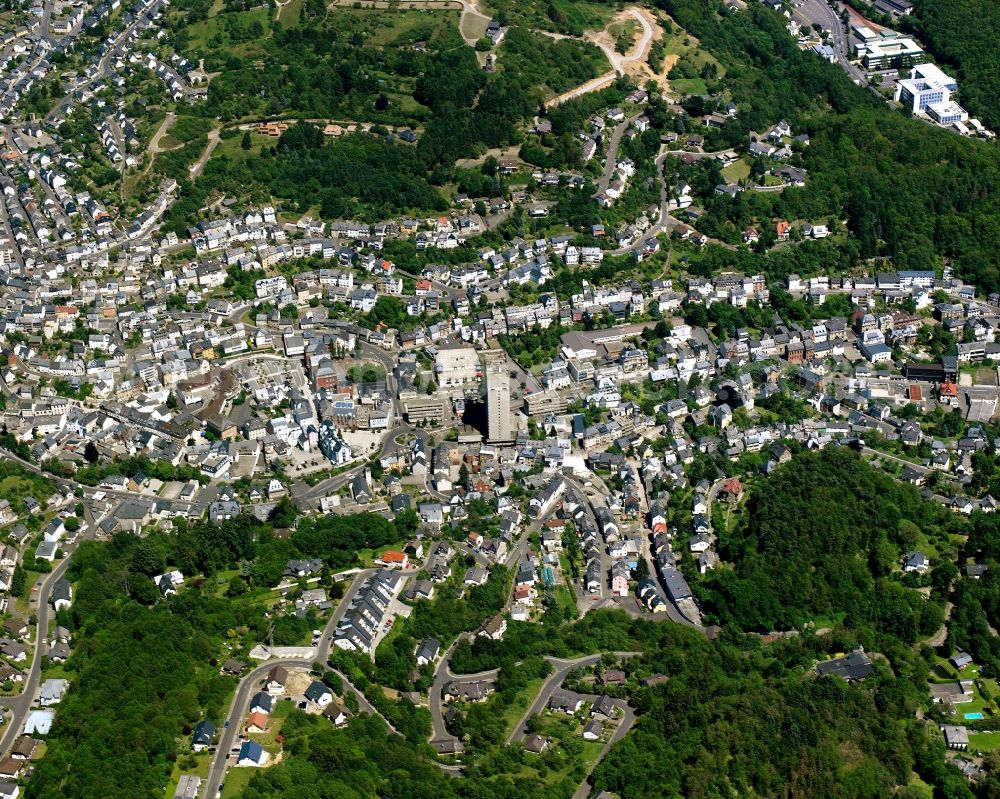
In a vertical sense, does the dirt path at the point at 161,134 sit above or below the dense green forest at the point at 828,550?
above

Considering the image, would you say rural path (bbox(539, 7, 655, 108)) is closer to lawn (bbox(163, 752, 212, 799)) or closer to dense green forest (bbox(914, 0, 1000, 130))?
dense green forest (bbox(914, 0, 1000, 130))

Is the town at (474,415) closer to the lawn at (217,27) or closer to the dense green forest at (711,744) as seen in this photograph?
the dense green forest at (711,744)

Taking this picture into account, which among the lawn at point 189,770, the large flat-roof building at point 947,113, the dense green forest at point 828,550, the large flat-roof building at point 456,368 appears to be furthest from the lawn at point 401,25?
the lawn at point 189,770

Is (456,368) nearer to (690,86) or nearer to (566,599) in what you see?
(566,599)

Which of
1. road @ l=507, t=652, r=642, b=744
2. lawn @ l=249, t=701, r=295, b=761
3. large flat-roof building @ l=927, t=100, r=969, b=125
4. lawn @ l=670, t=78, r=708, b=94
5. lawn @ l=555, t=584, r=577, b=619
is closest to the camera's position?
lawn @ l=249, t=701, r=295, b=761

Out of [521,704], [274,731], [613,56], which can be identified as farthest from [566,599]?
[613,56]

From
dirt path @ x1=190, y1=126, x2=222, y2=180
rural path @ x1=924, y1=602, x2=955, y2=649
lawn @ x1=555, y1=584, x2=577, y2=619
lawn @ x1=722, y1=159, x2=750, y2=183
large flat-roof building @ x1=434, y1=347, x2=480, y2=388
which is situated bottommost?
lawn @ x1=555, y1=584, x2=577, y2=619

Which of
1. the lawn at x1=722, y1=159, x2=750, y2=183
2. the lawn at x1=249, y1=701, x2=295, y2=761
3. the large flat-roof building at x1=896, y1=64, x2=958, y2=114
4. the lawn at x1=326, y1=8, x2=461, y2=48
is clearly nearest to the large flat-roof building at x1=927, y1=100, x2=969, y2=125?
the large flat-roof building at x1=896, y1=64, x2=958, y2=114
